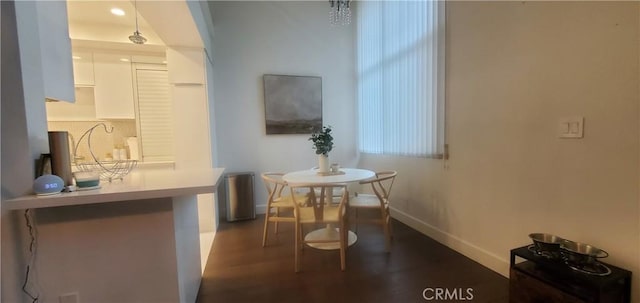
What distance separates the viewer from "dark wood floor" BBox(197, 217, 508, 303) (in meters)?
1.92

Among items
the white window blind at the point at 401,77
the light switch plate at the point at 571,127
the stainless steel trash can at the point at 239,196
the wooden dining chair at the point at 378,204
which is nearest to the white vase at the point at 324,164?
the wooden dining chair at the point at 378,204

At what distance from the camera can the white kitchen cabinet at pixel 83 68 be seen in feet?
10.6

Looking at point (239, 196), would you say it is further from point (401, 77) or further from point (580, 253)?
point (580, 253)

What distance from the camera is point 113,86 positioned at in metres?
3.36

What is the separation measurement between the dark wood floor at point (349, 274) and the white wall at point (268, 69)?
1441 mm

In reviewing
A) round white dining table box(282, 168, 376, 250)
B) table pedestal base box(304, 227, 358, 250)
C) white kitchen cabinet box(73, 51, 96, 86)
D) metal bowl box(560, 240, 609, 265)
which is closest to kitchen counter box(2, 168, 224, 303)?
round white dining table box(282, 168, 376, 250)

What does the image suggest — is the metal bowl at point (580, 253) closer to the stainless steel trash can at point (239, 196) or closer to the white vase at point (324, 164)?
the white vase at point (324, 164)

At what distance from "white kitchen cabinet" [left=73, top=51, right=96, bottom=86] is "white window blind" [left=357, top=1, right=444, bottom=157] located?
347 cm

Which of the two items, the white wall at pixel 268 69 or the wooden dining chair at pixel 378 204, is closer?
the wooden dining chair at pixel 378 204

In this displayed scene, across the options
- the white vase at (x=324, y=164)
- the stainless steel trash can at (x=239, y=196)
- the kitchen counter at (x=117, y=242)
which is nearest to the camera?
the kitchen counter at (x=117, y=242)

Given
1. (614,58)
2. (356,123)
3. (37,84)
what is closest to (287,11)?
(356,123)

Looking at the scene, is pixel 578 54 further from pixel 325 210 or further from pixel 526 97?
pixel 325 210
